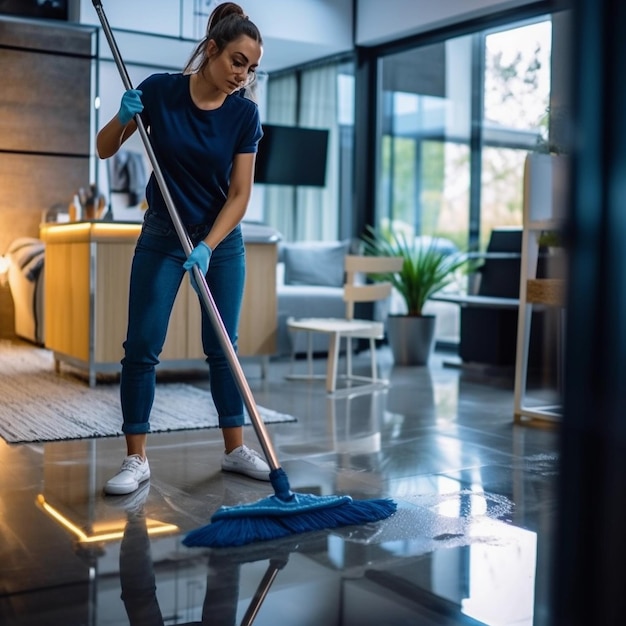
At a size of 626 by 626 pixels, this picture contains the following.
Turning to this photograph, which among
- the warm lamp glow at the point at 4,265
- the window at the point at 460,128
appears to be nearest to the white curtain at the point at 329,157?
the window at the point at 460,128

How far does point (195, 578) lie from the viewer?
5.31ft

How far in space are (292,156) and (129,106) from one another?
4.10 metres

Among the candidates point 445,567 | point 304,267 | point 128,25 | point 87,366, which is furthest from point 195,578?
point 128,25

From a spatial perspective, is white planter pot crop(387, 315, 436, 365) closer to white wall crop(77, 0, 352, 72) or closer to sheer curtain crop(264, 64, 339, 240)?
sheer curtain crop(264, 64, 339, 240)

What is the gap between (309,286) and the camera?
5793 millimetres

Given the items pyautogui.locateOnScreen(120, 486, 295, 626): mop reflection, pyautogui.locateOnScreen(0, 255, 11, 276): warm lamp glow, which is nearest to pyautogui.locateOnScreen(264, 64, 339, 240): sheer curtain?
pyautogui.locateOnScreen(0, 255, 11, 276): warm lamp glow

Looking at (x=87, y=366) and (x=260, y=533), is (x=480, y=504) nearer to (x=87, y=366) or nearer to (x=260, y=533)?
(x=260, y=533)

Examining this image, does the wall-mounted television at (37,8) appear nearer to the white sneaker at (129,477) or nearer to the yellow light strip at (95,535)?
the white sneaker at (129,477)

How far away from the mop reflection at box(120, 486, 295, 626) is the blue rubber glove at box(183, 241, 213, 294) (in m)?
0.58

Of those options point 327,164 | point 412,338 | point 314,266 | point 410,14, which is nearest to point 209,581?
point 412,338

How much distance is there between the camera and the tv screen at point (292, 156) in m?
6.11

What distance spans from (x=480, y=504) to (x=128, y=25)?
15.2 ft

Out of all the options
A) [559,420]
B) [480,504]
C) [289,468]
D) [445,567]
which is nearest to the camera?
[559,420]

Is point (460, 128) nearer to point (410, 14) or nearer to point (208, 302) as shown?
point (410, 14)
